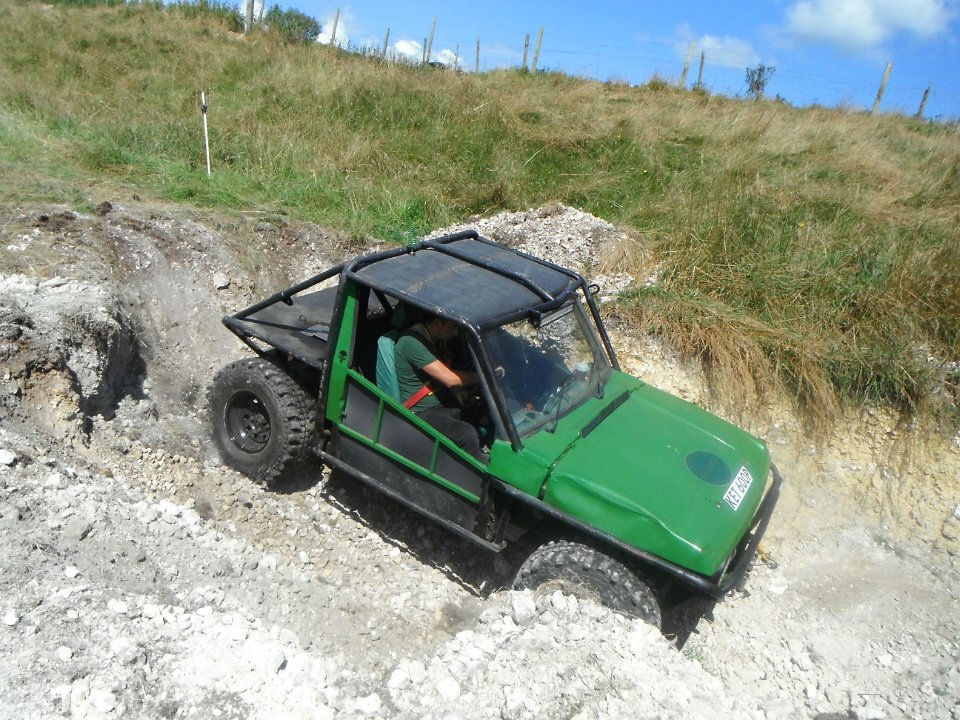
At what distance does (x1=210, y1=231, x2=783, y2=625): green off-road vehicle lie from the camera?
3.39 metres

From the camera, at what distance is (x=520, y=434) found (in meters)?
3.58

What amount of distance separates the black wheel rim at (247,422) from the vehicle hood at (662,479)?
203cm

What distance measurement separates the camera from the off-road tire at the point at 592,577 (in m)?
3.32

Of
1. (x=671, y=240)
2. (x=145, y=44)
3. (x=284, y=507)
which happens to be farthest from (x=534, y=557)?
(x=145, y=44)

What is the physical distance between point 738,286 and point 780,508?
2054mm

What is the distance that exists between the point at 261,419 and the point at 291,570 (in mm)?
1024

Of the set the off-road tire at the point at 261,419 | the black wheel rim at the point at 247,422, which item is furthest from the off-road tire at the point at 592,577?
the black wheel rim at the point at 247,422

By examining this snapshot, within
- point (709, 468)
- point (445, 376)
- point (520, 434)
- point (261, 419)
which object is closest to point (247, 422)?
point (261, 419)

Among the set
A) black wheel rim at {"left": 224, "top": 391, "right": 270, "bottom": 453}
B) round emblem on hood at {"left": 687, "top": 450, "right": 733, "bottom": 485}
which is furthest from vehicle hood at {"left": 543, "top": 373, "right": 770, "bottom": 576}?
black wheel rim at {"left": 224, "top": 391, "right": 270, "bottom": 453}

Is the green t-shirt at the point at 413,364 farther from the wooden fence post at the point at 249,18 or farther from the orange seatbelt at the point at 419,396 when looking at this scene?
the wooden fence post at the point at 249,18

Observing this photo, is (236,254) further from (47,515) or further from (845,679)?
(845,679)

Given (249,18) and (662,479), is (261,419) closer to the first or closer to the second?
(662,479)

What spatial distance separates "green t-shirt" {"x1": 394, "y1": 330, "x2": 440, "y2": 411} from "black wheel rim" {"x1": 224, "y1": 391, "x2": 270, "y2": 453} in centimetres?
117

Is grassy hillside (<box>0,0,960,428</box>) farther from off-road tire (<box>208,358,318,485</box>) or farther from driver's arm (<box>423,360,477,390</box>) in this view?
off-road tire (<box>208,358,318,485</box>)
